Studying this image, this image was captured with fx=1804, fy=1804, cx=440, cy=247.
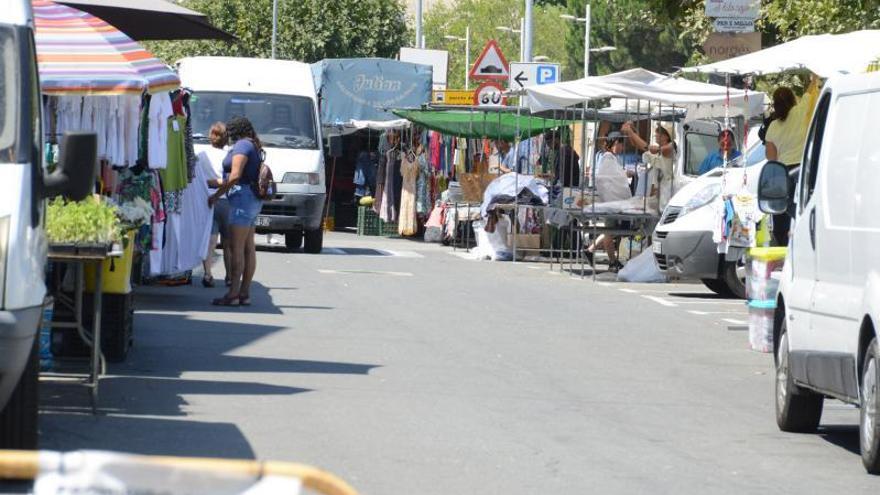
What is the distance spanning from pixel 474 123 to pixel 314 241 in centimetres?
470

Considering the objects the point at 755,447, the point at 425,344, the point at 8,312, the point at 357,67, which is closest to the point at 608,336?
the point at 425,344

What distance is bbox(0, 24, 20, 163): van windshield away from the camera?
26.7ft

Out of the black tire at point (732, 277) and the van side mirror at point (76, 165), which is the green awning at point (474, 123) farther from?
the van side mirror at point (76, 165)

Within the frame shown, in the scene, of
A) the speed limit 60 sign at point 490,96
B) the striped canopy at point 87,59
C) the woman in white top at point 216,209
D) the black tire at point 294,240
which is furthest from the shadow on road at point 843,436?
the speed limit 60 sign at point 490,96

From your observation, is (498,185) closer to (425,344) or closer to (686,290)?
(686,290)

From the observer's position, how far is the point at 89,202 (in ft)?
34.4

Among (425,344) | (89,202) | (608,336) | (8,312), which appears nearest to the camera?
(8,312)

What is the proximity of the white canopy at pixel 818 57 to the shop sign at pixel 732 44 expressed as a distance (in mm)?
2975

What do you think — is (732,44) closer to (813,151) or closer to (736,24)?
(736,24)

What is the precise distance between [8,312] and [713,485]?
3.31 meters

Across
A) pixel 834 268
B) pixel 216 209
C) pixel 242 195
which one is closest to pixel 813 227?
pixel 834 268

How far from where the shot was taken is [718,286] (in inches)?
834

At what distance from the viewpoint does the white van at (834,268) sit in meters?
8.69

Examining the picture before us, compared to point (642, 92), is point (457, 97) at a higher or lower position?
higher
